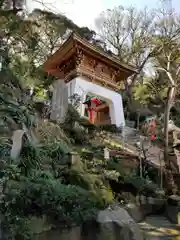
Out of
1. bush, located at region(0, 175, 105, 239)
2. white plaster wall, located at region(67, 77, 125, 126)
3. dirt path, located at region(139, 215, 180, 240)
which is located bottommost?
dirt path, located at region(139, 215, 180, 240)

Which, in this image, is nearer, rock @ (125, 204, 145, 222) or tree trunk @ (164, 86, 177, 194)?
rock @ (125, 204, 145, 222)

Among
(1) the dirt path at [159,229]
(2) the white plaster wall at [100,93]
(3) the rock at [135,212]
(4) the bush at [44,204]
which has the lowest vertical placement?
(1) the dirt path at [159,229]

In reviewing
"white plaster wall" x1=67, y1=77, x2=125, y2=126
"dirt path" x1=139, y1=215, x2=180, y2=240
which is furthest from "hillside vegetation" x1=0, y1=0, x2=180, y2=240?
"white plaster wall" x1=67, y1=77, x2=125, y2=126

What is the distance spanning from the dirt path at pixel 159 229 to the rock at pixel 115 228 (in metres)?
1.04

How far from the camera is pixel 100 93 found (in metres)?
15.3

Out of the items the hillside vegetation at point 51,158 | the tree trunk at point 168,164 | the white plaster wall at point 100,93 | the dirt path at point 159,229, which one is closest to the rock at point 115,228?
the hillside vegetation at point 51,158

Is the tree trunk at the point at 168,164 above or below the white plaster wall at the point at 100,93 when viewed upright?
below

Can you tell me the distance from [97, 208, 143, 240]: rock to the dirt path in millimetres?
1044

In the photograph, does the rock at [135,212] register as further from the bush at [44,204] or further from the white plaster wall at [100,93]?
the white plaster wall at [100,93]

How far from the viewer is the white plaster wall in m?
14.2

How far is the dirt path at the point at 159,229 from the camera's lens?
542cm

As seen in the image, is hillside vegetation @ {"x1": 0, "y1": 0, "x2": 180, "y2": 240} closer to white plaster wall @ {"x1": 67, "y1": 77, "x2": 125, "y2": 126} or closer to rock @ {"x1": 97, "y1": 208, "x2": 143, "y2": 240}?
rock @ {"x1": 97, "y1": 208, "x2": 143, "y2": 240}

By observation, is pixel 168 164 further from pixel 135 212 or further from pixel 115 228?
pixel 115 228

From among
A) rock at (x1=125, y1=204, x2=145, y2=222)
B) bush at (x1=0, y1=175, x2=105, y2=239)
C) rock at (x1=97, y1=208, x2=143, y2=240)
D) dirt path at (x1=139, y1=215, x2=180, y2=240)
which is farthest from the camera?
rock at (x1=125, y1=204, x2=145, y2=222)
